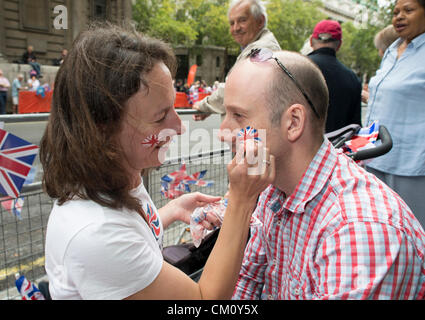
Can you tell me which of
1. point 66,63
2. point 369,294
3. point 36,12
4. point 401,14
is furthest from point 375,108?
point 36,12

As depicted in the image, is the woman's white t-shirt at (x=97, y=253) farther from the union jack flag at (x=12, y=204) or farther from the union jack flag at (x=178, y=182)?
the union jack flag at (x=178, y=182)

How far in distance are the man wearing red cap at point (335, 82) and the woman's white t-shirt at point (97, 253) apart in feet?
Result: 8.95

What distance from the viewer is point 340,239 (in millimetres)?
1203

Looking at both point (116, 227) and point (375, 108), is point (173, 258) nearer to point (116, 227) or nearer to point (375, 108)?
point (116, 227)

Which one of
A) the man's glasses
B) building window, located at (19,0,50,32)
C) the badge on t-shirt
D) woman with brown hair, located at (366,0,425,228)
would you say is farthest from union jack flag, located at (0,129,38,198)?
woman with brown hair, located at (366,0,425,228)

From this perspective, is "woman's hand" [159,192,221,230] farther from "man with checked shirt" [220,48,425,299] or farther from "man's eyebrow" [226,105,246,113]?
"man's eyebrow" [226,105,246,113]

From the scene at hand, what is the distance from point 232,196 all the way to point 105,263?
1.65 feet

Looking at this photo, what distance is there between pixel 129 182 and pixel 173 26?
30.9 meters

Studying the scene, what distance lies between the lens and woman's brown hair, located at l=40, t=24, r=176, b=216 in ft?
4.14

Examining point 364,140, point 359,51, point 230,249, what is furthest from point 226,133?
point 359,51

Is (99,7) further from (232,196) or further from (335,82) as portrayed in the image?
(335,82)

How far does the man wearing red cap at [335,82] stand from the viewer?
3486 millimetres

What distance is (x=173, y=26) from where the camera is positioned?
30.1 meters

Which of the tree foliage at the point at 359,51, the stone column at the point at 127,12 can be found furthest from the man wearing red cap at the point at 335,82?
the tree foliage at the point at 359,51
